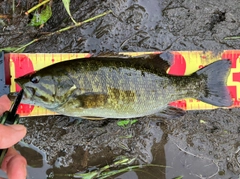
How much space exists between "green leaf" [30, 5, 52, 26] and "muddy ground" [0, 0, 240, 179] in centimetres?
7

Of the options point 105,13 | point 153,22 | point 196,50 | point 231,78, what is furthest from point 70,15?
point 231,78

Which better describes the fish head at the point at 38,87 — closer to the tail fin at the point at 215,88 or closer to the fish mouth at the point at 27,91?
the fish mouth at the point at 27,91

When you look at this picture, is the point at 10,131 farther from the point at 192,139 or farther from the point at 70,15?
the point at 192,139

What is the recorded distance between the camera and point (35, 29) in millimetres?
3447

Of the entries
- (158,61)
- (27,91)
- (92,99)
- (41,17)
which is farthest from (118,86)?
(41,17)

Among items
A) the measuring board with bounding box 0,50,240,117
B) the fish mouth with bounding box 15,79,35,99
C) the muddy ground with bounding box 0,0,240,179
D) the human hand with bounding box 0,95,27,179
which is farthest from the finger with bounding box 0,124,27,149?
the muddy ground with bounding box 0,0,240,179

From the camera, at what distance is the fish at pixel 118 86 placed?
2.66 metres

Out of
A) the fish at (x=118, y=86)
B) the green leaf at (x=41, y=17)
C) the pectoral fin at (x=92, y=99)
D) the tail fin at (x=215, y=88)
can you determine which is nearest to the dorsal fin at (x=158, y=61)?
the fish at (x=118, y=86)

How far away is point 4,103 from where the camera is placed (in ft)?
9.02

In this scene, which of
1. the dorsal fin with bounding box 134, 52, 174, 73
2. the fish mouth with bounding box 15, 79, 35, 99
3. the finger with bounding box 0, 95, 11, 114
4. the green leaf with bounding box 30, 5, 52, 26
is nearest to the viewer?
the fish mouth with bounding box 15, 79, 35, 99

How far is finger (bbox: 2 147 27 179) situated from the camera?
7.63 ft

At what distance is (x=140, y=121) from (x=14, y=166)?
5.34ft

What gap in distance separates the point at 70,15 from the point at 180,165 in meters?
2.19

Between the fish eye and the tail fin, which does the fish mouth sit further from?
the tail fin
